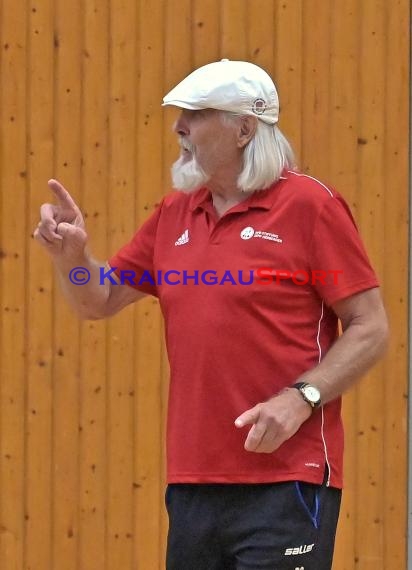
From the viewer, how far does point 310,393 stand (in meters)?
2.77

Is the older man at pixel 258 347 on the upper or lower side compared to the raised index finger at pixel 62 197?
lower

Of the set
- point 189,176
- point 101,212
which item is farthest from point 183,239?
point 101,212

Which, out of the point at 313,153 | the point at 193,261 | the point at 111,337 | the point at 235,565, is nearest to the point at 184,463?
the point at 235,565

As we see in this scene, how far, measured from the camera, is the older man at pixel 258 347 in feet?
9.27

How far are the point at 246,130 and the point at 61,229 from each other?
0.54 meters

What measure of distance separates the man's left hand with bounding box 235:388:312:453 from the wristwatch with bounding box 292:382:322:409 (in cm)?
2

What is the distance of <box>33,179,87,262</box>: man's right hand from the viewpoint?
3.04 meters

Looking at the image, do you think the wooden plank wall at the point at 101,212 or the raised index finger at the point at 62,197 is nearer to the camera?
the raised index finger at the point at 62,197

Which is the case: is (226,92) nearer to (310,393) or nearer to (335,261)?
(335,261)

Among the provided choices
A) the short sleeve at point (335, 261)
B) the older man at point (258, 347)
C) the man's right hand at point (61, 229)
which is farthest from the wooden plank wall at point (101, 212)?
the short sleeve at point (335, 261)

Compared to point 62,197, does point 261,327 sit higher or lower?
lower

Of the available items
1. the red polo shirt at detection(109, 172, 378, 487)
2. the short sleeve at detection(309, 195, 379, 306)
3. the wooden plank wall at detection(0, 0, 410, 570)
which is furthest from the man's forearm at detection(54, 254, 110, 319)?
the wooden plank wall at detection(0, 0, 410, 570)

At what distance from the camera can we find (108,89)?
4828mm

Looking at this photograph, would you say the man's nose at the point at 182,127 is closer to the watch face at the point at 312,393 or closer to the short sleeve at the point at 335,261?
the short sleeve at the point at 335,261
